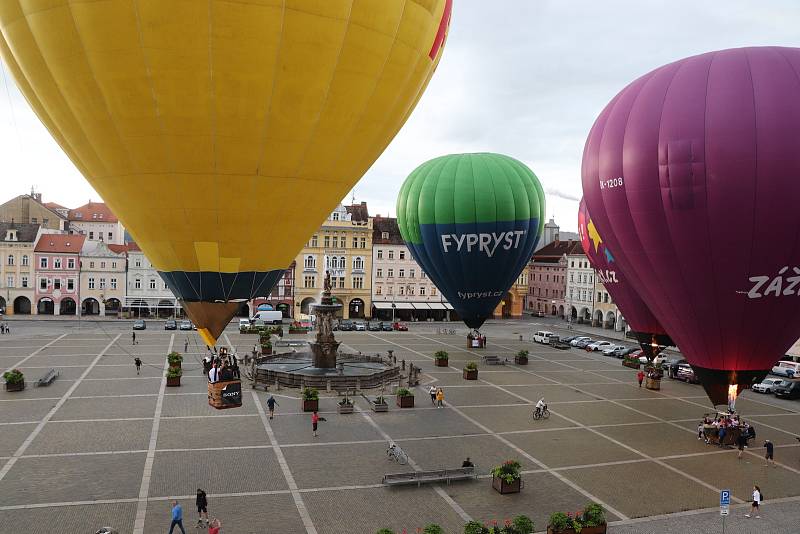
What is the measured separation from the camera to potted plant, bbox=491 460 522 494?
14828 mm

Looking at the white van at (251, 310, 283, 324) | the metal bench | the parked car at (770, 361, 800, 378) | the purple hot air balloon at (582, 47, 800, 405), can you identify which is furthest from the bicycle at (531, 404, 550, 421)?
the white van at (251, 310, 283, 324)

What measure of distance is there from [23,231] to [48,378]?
3958cm

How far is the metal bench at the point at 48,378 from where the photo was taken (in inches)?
993

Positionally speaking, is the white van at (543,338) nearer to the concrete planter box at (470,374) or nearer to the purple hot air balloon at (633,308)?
the purple hot air balloon at (633,308)

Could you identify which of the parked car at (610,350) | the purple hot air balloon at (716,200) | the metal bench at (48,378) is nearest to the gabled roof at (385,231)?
the parked car at (610,350)

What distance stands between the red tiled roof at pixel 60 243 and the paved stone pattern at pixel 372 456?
32231mm

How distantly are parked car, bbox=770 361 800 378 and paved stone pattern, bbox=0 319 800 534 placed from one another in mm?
7170

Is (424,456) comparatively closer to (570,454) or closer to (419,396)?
(570,454)

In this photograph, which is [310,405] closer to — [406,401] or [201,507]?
[406,401]

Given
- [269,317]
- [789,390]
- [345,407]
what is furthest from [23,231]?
[789,390]

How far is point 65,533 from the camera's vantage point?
12234mm

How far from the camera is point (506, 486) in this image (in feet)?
48.7

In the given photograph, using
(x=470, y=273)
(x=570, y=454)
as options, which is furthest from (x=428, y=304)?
(x=570, y=454)

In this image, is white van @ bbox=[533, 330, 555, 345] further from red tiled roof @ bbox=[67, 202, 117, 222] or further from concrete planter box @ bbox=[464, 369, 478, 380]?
red tiled roof @ bbox=[67, 202, 117, 222]
